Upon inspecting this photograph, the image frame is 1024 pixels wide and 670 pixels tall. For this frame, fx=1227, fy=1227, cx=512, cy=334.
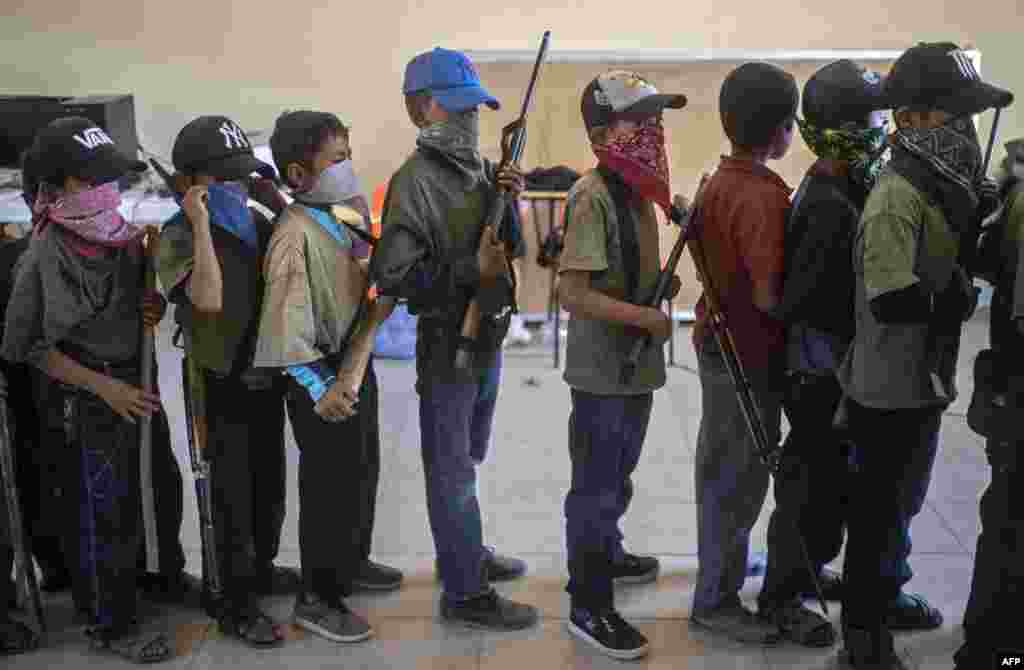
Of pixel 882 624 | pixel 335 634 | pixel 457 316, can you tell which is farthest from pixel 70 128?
pixel 882 624

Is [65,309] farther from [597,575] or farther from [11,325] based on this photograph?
[597,575]

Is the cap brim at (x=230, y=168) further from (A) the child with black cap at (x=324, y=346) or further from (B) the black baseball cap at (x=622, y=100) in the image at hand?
(B) the black baseball cap at (x=622, y=100)

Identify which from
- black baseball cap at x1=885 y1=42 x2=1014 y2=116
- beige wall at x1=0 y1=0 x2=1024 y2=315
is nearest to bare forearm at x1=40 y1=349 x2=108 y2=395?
black baseball cap at x1=885 y1=42 x2=1014 y2=116

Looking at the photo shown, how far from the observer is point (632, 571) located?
3.35m

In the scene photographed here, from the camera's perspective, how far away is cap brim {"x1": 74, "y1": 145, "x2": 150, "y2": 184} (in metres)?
2.76

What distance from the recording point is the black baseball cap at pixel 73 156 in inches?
108

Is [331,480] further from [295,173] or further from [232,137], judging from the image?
[232,137]

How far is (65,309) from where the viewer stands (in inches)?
108

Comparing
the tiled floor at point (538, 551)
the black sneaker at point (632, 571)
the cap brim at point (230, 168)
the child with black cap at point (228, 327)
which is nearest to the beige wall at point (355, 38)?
the tiled floor at point (538, 551)

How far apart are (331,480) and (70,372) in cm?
65

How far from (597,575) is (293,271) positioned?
1.01 metres

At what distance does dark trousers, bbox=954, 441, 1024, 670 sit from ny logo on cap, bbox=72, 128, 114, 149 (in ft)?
6.82

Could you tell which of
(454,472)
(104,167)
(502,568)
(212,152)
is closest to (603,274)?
(454,472)

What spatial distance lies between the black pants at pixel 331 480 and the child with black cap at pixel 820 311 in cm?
100
